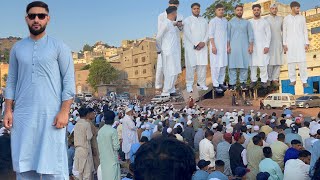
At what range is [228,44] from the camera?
6906 millimetres

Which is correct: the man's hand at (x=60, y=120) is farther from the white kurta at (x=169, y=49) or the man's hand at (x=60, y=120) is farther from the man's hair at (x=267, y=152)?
the man's hair at (x=267, y=152)

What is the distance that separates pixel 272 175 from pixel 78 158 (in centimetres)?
364

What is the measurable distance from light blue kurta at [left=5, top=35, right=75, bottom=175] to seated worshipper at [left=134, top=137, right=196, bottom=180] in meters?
1.43

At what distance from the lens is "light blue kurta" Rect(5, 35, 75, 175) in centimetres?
289

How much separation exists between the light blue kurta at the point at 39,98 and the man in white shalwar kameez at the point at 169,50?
137 inches

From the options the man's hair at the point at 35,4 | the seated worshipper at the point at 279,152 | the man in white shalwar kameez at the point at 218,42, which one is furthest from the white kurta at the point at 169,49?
the man's hair at the point at 35,4

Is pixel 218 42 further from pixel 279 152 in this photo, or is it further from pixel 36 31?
pixel 36 31

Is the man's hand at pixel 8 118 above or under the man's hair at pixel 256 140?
above

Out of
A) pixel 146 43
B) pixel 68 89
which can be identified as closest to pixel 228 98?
pixel 146 43

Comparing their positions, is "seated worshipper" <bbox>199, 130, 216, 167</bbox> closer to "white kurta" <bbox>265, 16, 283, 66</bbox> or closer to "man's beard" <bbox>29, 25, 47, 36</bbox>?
"white kurta" <bbox>265, 16, 283, 66</bbox>

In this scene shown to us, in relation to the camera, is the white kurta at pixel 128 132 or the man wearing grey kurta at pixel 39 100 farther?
the white kurta at pixel 128 132

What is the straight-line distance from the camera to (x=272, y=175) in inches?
273

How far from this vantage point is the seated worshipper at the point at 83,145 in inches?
275

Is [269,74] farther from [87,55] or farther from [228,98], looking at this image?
[87,55]
